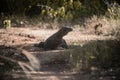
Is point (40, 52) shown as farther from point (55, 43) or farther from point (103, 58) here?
point (103, 58)

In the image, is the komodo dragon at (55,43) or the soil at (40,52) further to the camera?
the komodo dragon at (55,43)

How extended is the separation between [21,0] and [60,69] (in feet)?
28.3

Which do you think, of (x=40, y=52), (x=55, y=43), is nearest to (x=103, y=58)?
(x=40, y=52)

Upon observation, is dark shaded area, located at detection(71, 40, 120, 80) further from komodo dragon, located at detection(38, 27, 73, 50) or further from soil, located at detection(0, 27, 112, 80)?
komodo dragon, located at detection(38, 27, 73, 50)

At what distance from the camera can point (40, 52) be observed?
852cm

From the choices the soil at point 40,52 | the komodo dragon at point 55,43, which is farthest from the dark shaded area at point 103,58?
the komodo dragon at point 55,43

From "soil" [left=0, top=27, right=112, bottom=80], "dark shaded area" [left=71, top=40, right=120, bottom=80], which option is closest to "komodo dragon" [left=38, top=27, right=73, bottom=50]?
"soil" [left=0, top=27, right=112, bottom=80]

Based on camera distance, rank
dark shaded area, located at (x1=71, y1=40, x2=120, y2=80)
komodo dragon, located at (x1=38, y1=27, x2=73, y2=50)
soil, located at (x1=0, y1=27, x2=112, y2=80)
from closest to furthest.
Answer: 1. soil, located at (x1=0, y1=27, x2=112, y2=80)
2. dark shaded area, located at (x1=71, y1=40, x2=120, y2=80)
3. komodo dragon, located at (x1=38, y1=27, x2=73, y2=50)

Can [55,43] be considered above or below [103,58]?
below

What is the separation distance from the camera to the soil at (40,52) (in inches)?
245

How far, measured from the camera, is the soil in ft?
20.4

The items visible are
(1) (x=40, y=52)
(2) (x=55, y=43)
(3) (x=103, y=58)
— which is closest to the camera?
(3) (x=103, y=58)

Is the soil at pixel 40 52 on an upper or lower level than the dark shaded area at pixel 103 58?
lower

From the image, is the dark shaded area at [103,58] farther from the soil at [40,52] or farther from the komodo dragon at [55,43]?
the komodo dragon at [55,43]
